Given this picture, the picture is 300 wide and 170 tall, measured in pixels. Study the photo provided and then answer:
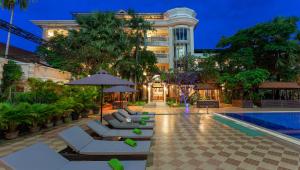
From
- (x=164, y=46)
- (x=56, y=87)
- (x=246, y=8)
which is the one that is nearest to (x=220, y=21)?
(x=246, y=8)

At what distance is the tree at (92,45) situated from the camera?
68.6 ft

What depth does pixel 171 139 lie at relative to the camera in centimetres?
750

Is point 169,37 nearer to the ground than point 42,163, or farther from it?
farther from it

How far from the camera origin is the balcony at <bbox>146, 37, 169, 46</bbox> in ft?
113

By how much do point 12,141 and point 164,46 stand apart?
29.9 meters

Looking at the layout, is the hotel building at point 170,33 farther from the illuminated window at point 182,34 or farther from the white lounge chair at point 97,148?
the white lounge chair at point 97,148

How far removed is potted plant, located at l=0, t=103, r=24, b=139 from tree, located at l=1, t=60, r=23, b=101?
877 cm

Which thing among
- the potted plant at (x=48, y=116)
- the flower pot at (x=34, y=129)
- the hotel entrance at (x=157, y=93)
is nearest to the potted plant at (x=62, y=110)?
the potted plant at (x=48, y=116)

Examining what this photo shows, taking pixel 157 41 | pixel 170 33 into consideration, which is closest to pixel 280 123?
pixel 170 33

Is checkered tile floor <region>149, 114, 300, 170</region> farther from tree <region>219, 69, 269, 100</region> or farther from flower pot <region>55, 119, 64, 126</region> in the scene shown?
tree <region>219, 69, 269, 100</region>

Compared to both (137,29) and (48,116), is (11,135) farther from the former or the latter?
(137,29)

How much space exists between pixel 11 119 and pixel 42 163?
197 inches

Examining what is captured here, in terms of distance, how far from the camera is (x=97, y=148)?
4.61 metres

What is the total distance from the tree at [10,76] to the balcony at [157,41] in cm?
2215
